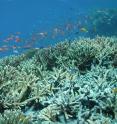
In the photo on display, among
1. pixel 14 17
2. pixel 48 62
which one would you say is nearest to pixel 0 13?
pixel 14 17

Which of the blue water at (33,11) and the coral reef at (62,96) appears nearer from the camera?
the coral reef at (62,96)

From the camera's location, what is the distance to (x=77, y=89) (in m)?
5.54

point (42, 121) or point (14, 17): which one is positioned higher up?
point (14, 17)

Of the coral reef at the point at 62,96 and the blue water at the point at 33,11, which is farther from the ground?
the blue water at the point at 33,11

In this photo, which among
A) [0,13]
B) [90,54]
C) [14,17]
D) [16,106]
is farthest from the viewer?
[14,17]

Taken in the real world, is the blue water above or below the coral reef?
above

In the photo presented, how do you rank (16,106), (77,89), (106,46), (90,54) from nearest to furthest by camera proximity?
(16,106)
(77,89)
(90,54)
(106,46)

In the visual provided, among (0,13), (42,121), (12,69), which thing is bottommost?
(42,121)

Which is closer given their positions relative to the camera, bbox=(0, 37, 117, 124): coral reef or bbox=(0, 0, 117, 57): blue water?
bbox=(0, 37, 117, 124): coral reef

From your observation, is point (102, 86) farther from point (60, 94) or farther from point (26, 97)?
point (26, 97)

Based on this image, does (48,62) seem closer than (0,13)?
Yes

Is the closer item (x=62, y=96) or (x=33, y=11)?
(x=62, y=96)

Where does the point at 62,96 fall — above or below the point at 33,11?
below

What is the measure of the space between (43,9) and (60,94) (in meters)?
105
